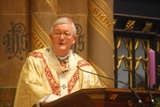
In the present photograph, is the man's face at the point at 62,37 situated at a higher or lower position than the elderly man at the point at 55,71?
higher

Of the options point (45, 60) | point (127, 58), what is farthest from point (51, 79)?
point (127, 58)

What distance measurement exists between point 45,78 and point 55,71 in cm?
16

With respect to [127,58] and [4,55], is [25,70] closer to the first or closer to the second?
[4,55]

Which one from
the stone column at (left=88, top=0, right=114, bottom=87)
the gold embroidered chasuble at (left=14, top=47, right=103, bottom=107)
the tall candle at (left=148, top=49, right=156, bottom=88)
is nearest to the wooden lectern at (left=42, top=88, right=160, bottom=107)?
the tall candle at (left=148, top=49, right=156, bottom=88)

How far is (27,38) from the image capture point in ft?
22.9

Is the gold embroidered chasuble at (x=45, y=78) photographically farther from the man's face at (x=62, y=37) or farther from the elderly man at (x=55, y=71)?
the man's face at (x=62, y=37)

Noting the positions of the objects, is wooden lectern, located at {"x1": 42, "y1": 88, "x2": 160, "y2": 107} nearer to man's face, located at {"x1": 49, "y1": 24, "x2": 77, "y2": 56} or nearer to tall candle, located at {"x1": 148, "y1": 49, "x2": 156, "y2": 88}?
tall candle, located at {"x1": 148, "y1": 49, "x2": 156, "y2": 88}

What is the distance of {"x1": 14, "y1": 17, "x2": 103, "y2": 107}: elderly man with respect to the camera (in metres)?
4.98

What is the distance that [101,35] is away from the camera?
273 inches

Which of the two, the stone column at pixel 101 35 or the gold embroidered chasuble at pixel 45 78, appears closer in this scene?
the gold embroidered chasuble at pixel 45 78

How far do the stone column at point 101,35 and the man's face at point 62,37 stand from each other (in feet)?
5.53

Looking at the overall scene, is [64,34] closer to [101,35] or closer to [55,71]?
[55,71]

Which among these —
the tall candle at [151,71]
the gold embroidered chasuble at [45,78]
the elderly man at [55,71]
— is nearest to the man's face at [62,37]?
the elderly man at [55,71]

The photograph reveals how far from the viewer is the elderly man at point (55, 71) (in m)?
4.98
